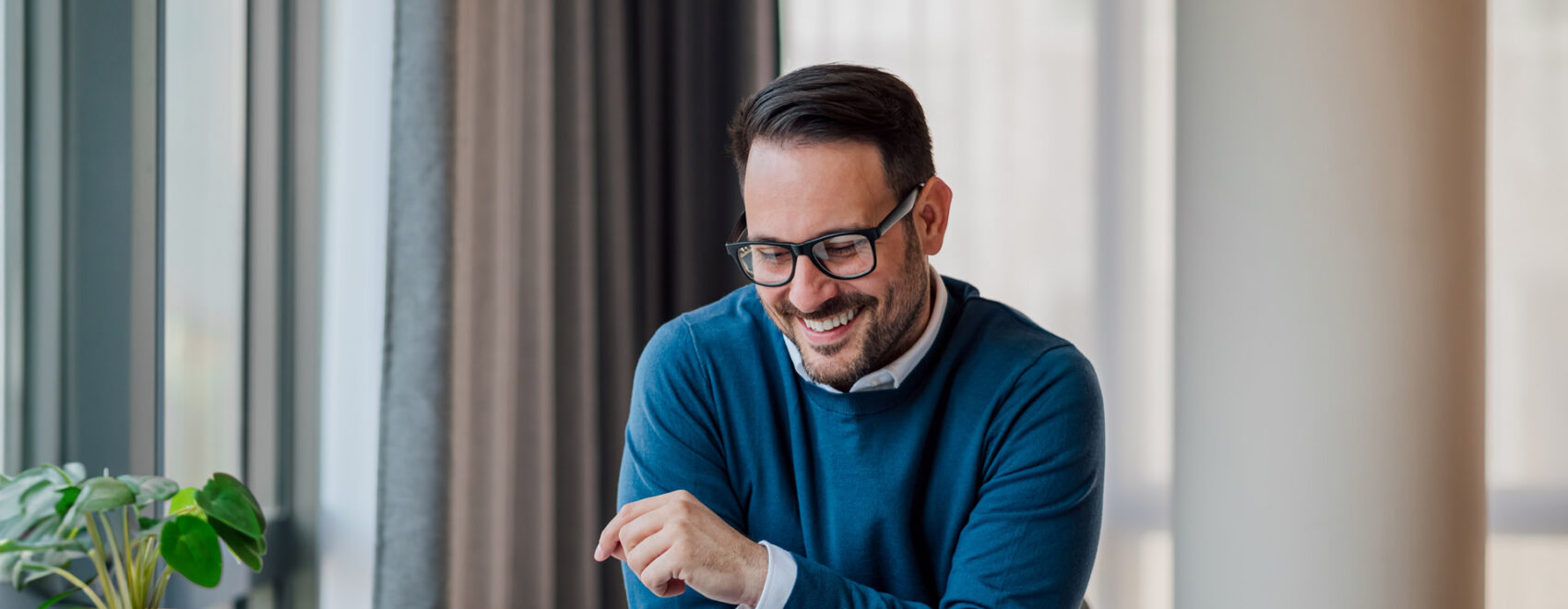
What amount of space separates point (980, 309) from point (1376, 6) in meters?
0.85

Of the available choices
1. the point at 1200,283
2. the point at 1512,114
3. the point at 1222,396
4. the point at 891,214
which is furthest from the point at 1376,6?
the point at 1512,114

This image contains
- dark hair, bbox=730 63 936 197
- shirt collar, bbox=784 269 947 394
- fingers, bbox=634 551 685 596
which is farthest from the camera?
shirt collar, bbox=784 269 947 394

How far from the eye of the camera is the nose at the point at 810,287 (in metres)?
1.11

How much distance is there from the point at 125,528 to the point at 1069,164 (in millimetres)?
2281

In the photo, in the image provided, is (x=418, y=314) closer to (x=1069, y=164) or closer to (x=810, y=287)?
(x=810, y=287)

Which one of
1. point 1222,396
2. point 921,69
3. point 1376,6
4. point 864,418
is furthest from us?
point 921,69

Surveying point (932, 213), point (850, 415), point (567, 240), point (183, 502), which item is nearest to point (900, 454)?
point (850, 415)

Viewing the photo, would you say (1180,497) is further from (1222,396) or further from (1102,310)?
(1102,310)

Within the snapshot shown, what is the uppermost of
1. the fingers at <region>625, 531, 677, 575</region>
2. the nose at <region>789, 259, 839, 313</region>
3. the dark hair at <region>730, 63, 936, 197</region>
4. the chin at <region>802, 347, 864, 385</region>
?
the dark hair at <region>730, 63, 936, 197</region>

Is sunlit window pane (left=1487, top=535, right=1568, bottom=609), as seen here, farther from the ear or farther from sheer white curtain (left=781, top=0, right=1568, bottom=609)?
the ear

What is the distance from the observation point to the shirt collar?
122 centimetres

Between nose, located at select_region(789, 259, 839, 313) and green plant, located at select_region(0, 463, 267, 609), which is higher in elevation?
nose, located at select_region(789, 259, 839, 313)

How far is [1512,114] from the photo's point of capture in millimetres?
2711

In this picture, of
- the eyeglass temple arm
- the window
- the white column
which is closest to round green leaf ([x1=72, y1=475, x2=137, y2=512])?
the eyeglass temple arm
